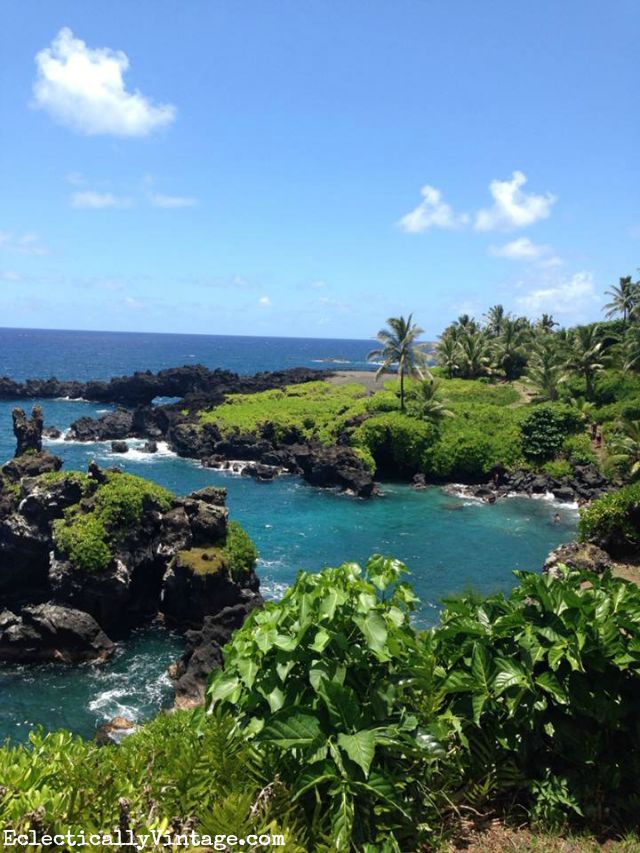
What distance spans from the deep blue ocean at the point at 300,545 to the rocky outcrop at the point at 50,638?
24.3 inches

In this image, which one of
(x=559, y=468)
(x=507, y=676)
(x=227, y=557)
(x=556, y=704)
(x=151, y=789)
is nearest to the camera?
(x=151, y=789)

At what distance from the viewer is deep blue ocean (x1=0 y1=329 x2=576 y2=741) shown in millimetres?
22859

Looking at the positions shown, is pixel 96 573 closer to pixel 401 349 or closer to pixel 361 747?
pixel 361 747

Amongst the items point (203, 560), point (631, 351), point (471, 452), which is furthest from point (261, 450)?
point (631, 351)

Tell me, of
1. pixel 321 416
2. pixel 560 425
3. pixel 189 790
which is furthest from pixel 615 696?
pixel 321 416

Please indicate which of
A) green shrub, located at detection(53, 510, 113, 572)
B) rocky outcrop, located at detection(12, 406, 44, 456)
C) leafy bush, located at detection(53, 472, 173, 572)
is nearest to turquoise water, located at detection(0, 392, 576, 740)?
green shrub, located at detection(53, 510, 113, 572)

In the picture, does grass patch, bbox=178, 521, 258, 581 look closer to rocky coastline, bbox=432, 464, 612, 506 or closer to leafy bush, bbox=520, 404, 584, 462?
rocky coastline, bbox=432, 464, 612, 506

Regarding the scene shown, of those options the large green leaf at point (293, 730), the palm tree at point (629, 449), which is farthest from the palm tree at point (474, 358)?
the large green leaf at point (293, 730)

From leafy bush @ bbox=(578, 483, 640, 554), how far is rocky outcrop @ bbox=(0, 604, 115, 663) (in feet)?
70.8

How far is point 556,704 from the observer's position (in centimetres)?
702

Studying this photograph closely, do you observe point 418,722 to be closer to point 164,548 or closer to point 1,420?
point 164,548

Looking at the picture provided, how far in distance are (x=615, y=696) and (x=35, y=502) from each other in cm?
2810

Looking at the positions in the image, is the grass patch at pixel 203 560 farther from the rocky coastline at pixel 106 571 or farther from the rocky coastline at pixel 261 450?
the rocky coastline at pixel 261 450

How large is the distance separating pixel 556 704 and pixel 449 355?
284ft
